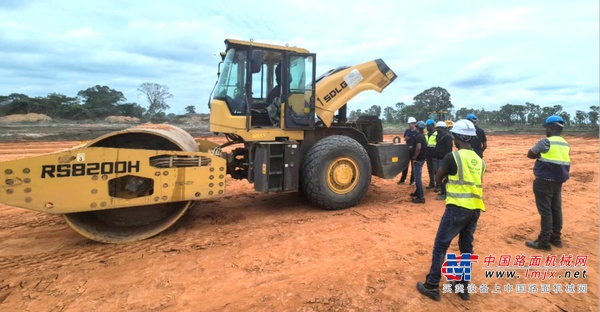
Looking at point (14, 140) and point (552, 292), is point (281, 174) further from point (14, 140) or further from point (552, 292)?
point (14, 140)

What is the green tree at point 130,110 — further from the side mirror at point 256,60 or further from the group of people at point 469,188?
the group of people at point 469,188

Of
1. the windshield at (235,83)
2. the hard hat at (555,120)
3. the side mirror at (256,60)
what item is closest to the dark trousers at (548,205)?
the hard hat at (555,120)

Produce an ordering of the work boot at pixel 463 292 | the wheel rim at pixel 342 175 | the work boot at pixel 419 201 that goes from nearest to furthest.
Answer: the work boot at pixel 463 292 < the wheel rim at pixel 342 175 < the work boot at pixel 419 201

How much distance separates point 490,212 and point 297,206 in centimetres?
338

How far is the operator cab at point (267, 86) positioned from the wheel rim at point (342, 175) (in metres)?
0.80

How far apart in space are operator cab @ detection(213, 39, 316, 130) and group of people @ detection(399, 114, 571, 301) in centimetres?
244

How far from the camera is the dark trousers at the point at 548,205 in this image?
4.11 m

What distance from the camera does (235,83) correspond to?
5270 millimetres

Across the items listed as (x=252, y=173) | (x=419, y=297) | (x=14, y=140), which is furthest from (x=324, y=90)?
(x=14, y=140)

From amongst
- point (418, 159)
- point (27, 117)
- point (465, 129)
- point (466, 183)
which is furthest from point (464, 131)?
point (27, 117)

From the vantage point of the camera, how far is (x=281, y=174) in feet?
17.2

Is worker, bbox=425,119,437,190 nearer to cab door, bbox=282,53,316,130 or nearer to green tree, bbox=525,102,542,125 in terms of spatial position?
cab door, bbox=282,53,316,130

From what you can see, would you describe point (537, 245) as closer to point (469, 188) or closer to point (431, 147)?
point (469, 188)

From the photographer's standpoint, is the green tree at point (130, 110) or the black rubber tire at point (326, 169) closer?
the black rubber tire at point (326, 169)
